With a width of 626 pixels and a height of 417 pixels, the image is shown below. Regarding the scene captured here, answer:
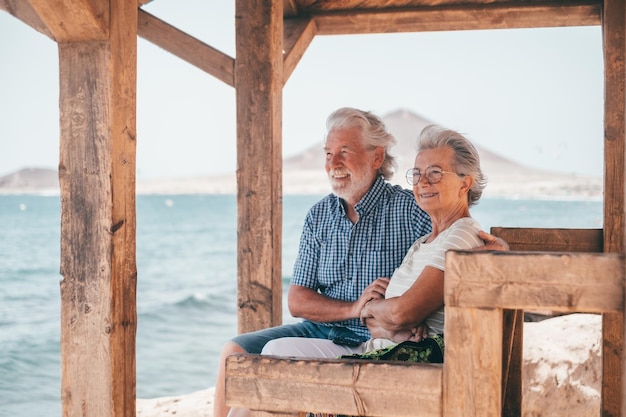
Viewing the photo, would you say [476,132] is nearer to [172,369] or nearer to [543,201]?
[543,201]

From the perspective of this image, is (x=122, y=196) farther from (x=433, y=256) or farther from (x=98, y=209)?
(x=433, y=256)

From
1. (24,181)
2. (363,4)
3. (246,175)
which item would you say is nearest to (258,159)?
(246,175)

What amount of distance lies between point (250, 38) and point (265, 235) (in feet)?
2.88

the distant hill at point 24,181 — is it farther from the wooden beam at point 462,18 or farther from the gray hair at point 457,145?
the gray hair at point 457,145

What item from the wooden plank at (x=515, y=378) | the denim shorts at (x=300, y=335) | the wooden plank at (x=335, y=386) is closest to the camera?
the wooden plank at (x=335, y=386)

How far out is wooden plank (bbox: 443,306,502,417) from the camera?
1.29m

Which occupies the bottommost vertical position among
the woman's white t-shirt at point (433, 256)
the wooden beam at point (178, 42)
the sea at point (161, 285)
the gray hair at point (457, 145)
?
the sea at point (161, 285)

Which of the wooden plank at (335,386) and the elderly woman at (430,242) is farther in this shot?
the elderly woman at (430,242)

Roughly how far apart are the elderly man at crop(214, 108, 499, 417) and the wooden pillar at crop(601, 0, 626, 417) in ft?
2.54

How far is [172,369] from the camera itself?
10.6m

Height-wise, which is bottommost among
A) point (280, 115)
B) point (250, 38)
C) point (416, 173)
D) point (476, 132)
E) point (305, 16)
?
point (416, 173)

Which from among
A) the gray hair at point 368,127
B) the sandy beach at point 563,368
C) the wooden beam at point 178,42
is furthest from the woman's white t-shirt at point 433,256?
the sandy beach at point 563,368

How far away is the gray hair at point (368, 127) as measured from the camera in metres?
3.06

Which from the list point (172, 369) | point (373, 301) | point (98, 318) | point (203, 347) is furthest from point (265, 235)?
point (203, 347)
